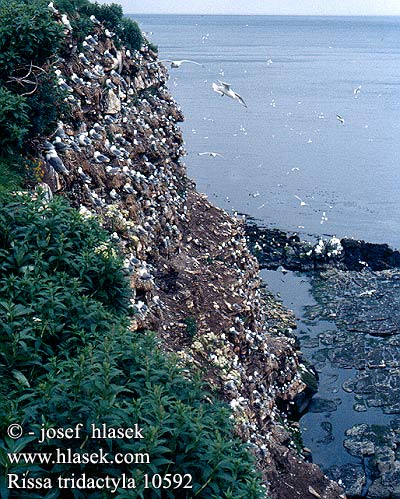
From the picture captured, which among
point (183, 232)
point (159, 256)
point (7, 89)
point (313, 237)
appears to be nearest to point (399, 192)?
point (313, 237)

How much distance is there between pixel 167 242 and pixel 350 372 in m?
10.6

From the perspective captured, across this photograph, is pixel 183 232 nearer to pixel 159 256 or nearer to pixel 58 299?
pixel 159 256

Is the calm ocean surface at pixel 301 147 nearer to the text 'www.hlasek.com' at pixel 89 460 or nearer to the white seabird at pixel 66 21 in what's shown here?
the white seabird at pixel 66 21

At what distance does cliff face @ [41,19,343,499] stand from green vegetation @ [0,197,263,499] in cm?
313

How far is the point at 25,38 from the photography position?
36.2 ft

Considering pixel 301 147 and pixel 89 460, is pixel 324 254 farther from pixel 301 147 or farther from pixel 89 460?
pixel 89 460

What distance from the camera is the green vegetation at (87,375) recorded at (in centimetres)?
486

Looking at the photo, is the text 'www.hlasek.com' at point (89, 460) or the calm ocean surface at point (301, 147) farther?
the calm ocean surface at point (301, 147)

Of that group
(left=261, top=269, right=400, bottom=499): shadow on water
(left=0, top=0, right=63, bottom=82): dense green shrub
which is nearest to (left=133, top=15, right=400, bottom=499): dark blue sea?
(left=261, top=269, right=400, bottom=499): shadow on water

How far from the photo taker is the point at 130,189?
13547 millimetres

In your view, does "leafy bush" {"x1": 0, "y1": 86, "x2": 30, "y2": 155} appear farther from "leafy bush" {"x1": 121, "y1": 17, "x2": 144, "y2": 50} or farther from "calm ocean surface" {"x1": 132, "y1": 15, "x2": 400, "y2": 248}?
"calm ocean surface" {"x1": 132, "y1": 15, "x2": 400, "y2": 248}

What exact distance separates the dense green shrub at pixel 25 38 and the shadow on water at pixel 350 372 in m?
12.8

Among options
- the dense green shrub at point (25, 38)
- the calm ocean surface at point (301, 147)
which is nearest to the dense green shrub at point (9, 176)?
the dense green shrub at point (25, 38)

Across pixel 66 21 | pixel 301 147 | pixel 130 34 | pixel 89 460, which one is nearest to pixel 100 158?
pixel 66 21
